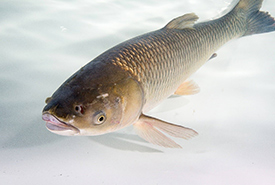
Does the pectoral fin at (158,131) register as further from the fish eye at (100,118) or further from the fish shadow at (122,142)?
the fish eye at (100,118)

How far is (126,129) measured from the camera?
8.02 feet

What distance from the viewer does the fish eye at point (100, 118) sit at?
66.8 inches

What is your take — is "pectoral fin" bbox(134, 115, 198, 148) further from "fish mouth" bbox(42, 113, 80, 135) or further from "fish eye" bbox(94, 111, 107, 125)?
"fish mouth" bbox(42, 113, 80, 135)

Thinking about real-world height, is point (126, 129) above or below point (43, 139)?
above

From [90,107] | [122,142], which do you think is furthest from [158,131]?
[90,107]

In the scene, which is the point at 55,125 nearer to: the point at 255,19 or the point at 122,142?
the point at 122,142

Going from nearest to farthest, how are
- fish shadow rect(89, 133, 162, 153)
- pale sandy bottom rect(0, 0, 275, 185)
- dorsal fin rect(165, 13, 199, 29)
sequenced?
pale sandy bottom rect(0, 0, 275, 185), fish shadow rect(89, 133, 162, 153), dorsal fin rect(165, 13, 199, 29)

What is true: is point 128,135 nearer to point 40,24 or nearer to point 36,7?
point 40,24

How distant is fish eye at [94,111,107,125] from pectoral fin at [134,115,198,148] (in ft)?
1.67

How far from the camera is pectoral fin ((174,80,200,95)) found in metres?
2.90

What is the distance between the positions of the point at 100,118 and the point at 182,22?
1561 millimetres

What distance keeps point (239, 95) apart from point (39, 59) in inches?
103

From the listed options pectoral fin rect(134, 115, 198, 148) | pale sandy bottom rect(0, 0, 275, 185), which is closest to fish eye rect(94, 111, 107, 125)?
pale sandy bottom rect(0, 0, 275, 185)

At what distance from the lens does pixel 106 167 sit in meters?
1.87
